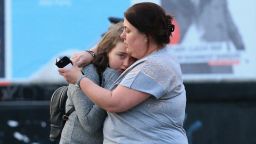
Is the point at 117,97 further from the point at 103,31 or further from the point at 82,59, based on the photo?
the point at 103,31

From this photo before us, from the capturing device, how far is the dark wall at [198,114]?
16.6 feet

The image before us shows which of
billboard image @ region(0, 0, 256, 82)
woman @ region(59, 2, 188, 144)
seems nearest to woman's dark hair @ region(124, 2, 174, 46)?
woman @ region(59, 2, 188, 144)

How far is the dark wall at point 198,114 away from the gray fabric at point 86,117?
2404mm

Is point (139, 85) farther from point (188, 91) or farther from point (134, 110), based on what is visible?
point (188, 91)

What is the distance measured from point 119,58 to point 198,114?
252 cm

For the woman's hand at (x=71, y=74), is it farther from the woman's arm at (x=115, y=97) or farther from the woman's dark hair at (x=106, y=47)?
the woman's dark hair at (x=106, y=47)

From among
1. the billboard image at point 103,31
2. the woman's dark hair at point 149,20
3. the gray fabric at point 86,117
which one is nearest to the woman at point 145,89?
the woman's dark hair at point 149,20

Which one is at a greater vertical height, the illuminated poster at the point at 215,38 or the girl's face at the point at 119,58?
the girl's face at the point at 119,58

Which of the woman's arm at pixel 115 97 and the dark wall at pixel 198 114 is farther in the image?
the dark wall at pixel 198 114

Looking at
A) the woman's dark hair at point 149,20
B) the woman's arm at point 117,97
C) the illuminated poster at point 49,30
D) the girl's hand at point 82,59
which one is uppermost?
the woman's dark hair at point 149,20

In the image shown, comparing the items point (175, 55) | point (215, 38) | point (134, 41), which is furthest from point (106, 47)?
point (215, 38)

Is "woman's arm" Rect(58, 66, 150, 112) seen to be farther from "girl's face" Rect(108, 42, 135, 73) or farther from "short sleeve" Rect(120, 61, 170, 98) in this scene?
"girl's face" Rect(108, 42, 135, 73)

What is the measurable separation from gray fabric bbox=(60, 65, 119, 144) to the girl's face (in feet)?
0.10

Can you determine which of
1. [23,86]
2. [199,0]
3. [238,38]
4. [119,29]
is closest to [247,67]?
[238,38]
